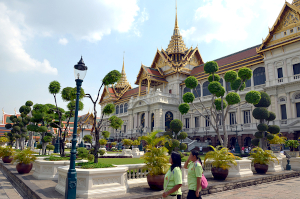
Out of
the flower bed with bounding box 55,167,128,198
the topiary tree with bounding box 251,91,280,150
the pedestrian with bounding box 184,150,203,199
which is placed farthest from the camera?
the topiary tree with bounding box 251,91,280,150

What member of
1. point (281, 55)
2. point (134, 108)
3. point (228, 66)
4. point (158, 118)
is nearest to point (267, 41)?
point (281, 55)

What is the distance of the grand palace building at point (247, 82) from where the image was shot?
23.9 metres

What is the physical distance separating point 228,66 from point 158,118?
12.6 meters

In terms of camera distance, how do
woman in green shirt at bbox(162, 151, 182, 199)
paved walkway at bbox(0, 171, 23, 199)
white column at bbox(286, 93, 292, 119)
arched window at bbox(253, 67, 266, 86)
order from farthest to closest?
1. arched window at bbox(253, 67, 266, 86)
2. white column at bbox(286, 93, 292, 119)
3. paved walkway at bbox(0, 171, 23, 199)
4. woman in green shirt at bbox(162, 151, 182, 199)

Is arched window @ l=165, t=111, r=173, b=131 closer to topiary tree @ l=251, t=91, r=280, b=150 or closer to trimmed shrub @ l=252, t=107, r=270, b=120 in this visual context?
topiary tree @ l=251, t=91, r=280, b=150

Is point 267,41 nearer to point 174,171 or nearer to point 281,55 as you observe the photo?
point 281,55

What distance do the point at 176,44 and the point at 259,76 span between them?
18.3 m

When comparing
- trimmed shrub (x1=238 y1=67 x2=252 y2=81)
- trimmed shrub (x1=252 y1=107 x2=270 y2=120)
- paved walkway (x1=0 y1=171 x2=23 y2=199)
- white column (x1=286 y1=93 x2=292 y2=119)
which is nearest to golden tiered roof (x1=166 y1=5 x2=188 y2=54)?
white column (x1=286 y1=93 x2=292 y2=119)

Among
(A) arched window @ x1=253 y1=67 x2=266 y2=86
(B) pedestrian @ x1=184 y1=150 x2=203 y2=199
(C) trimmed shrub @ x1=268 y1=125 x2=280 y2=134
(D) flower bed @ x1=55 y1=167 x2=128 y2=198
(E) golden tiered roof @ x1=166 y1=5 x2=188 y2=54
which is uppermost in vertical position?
(E) golden tiered roof @ x1=166 y1=5 x2=188 y2=54

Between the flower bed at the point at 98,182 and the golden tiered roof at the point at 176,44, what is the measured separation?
1435 inches

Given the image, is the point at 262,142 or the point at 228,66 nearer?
the point at 262,142

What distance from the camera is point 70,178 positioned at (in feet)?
18.8

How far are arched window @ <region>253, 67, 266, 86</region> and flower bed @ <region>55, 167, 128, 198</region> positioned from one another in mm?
25257

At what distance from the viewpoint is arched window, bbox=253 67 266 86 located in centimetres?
2717
